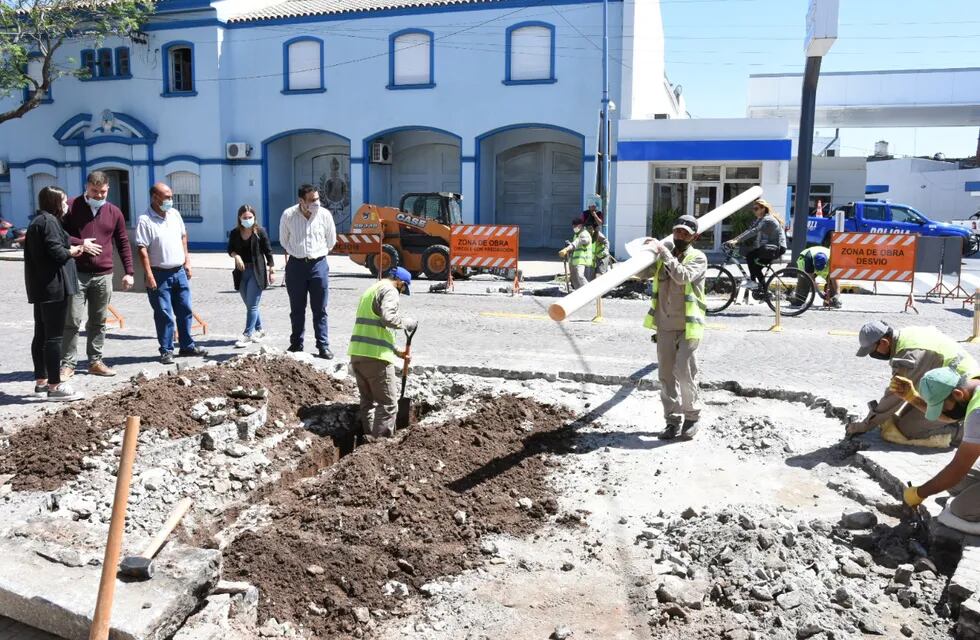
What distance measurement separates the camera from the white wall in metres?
42.8

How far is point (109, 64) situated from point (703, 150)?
2009 cm

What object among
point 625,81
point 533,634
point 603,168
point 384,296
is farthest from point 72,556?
point 625,81

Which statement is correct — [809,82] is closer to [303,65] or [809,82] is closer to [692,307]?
[692,307]

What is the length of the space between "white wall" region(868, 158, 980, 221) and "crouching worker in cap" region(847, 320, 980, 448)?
41.6 metres

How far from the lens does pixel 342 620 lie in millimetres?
3990

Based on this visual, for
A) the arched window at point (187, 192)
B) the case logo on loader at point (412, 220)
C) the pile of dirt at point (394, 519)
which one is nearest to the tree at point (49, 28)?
the arched window at point (187, 192)

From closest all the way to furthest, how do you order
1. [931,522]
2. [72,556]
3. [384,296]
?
[72,556] → [931,522] → [384,296]

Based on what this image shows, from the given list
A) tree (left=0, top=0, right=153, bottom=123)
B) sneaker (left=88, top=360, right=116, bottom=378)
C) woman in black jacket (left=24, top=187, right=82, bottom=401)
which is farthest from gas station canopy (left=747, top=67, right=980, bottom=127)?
woman in black jacket (left=24, top=187, right=82, bottom=401)

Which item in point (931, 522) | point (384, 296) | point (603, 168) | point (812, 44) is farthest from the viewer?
point (603, 168)

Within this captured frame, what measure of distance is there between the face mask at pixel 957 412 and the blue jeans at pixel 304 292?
6.08m

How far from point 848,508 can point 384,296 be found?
11.8ft

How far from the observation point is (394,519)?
16.3ft

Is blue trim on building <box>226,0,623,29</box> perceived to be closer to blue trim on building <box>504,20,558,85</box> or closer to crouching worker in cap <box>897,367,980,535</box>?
blue trim on building <box>504,20,558,85</box>

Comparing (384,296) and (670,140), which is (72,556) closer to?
(384,296)
